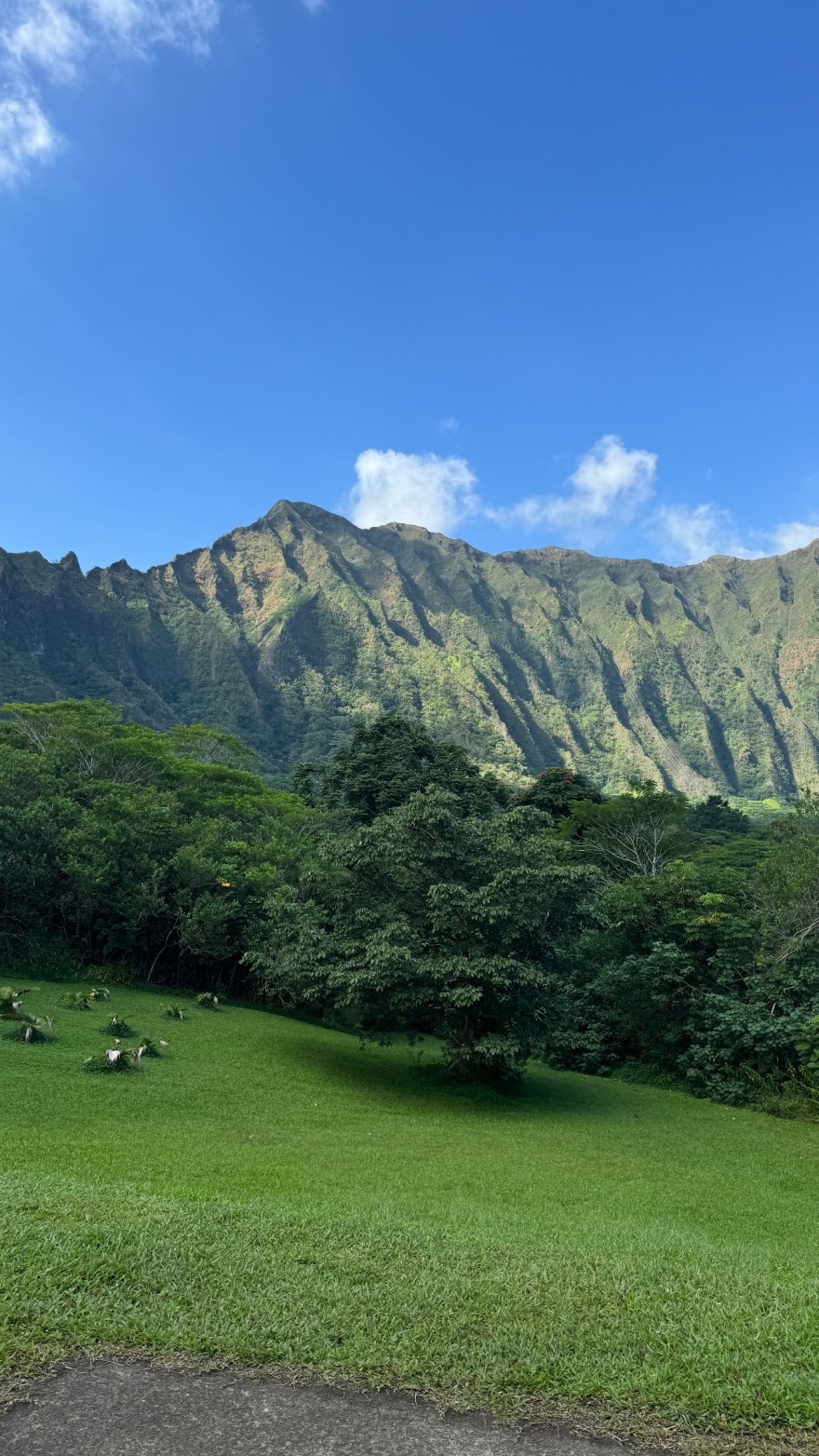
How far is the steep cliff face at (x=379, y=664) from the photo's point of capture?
387 ft

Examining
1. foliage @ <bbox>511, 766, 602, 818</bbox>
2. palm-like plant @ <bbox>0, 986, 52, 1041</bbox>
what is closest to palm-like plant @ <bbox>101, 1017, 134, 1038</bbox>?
palm-like plant @ <bbox>0, 986, 52, 1041</bbox>

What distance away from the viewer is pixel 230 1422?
3.57 meters

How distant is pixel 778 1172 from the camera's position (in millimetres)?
12188

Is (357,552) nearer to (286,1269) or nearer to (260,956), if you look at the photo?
Result: (260,956)

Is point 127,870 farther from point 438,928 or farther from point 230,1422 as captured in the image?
point 230,1422

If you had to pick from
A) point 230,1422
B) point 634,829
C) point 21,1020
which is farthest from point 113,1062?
point 634,829

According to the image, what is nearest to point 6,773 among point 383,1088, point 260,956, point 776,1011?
point 260,956

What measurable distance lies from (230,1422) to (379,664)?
141851 millimetres

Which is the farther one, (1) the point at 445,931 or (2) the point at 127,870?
(2) the point at 127,870

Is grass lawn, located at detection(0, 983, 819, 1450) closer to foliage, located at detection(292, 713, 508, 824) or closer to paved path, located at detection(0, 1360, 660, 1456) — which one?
paved path, located at detection(0, 1360, 660, 1456)

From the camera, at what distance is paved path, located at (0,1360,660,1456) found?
3418mm

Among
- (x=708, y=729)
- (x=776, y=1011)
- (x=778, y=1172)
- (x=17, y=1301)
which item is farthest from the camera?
(x=708, y=729)

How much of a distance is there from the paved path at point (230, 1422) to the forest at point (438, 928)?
12.0 m

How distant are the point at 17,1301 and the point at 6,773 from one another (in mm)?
26267
